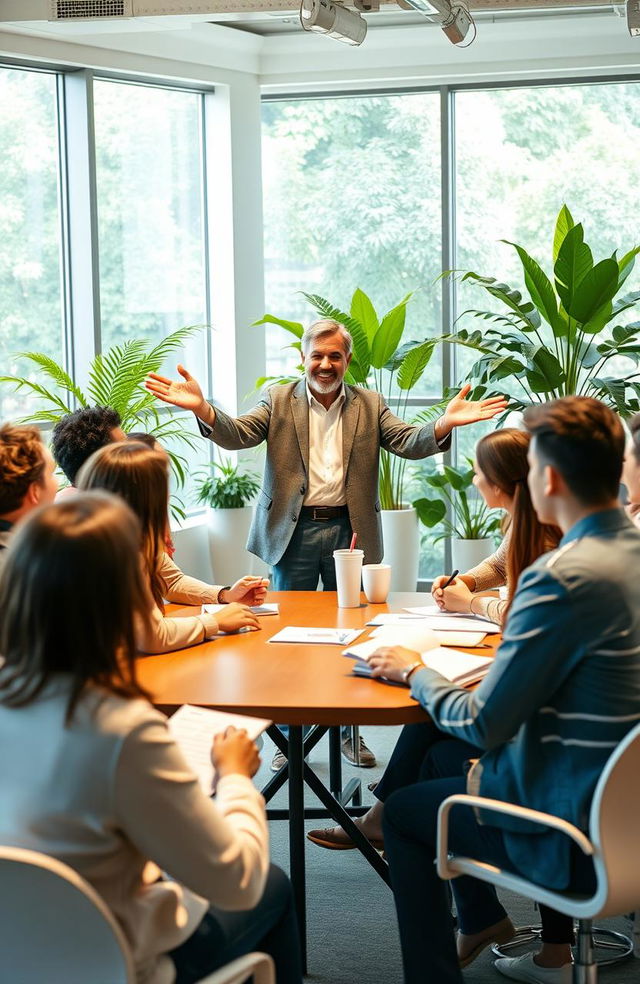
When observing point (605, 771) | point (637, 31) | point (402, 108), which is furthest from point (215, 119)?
point (605, 771)

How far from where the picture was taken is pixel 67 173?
5633 mm

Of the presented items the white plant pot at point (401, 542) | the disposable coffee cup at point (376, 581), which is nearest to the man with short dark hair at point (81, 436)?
the disposable coffee cup at point (376, 581)

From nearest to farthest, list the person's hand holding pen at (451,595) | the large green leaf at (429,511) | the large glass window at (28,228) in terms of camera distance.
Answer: the person's hand holding pen at (451,595) < the large glass window at (28,228) < the large green leaf at (429,511)

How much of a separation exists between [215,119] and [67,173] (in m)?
1.09

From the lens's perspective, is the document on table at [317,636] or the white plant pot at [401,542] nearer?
the document on table at [317,636]

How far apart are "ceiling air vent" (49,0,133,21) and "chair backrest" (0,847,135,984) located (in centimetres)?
438

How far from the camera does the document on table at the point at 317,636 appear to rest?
2.63 meters

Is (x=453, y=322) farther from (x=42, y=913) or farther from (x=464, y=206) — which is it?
(x=42, y=913)

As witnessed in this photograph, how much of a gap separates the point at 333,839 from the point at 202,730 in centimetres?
138

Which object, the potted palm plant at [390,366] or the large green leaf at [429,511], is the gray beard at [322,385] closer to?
the potted palm plant at [390,366]

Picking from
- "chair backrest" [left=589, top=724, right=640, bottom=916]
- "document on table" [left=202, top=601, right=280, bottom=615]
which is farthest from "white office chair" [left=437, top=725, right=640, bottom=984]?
"document on table" [left=202, top=601, right=280, bottom=615]

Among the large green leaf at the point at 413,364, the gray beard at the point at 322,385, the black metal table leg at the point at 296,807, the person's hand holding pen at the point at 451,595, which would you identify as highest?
the large green leaf at the point at 413,364

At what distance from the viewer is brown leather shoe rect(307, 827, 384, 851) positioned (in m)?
3.14

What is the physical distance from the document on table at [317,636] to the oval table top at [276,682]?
2cm
